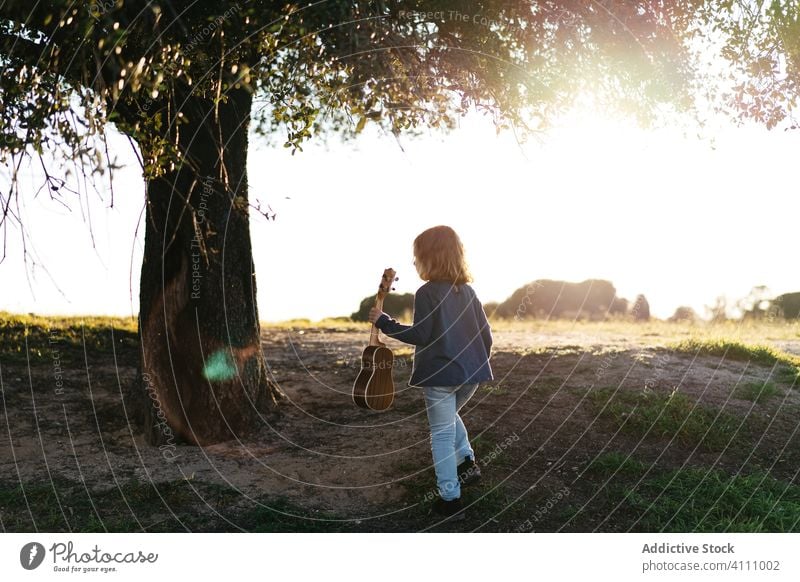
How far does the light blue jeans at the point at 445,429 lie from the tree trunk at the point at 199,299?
2917 millimetres

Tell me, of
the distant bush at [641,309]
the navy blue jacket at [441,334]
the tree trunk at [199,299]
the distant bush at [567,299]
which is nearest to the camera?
the navy blue jacket at [441,334]

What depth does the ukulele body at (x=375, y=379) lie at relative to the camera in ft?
22.6

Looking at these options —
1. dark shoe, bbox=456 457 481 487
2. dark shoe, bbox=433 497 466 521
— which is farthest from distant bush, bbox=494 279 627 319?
dark shoe, bbox=433 497 466 521

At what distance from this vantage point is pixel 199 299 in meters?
8.43

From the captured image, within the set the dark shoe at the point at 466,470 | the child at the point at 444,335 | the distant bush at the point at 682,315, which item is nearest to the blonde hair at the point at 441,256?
the child at the point at 444,335

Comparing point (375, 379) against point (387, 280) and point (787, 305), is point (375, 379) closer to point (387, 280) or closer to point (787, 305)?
point (387, 280)

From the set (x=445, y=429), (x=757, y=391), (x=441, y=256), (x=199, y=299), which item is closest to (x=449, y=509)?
(x=445, y=429)

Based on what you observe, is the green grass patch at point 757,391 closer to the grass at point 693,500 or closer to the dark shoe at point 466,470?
the grass at point 693,500

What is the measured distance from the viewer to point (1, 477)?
25.8 ft

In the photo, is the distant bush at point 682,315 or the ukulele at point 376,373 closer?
the ukulele at point 376,373

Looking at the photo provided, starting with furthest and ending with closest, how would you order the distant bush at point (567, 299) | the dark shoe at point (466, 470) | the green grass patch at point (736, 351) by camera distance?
the distant bush at point (567, 299) → the green grass patch at point (736, 351) → the dark shoe at point (466, 470)

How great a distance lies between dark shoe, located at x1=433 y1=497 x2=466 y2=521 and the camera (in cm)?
A: 678

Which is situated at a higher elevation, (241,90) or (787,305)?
(241,90)

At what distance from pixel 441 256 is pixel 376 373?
124cm
